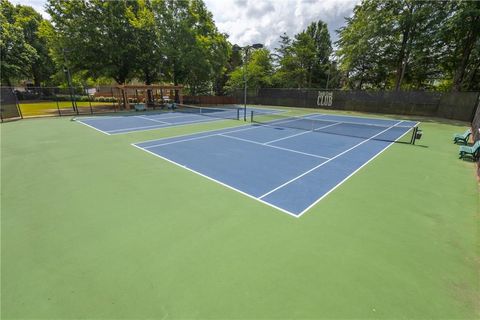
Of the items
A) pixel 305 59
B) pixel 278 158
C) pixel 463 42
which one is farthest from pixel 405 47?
pixel 278 158

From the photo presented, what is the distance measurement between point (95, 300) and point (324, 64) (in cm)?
4427

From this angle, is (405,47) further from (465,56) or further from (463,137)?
(463,137)

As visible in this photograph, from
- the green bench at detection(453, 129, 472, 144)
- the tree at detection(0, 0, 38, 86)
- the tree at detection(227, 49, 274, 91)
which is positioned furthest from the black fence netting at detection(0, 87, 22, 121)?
the green bench at detection(453, 129, 472, 144)

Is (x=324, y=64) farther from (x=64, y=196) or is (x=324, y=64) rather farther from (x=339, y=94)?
(x=64, y=196)

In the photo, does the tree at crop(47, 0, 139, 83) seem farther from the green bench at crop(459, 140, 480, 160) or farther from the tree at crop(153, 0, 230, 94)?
the green bench at crop(459, 140, 480, 160)

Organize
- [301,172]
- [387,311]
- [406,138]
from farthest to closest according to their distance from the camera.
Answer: [406,138] < [301,172] < [387,311]

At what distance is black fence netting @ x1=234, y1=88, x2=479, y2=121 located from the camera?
19844mm

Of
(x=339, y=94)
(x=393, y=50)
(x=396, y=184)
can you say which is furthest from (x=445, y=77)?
(x=396, y=184)

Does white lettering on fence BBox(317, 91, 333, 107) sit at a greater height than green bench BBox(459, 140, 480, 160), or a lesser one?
greater

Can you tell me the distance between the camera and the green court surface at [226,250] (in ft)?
8.74

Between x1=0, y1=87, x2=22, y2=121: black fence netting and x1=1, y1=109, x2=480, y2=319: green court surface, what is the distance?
1647cm

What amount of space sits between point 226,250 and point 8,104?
24286 mm

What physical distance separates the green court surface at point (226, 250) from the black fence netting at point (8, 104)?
54.0 feet

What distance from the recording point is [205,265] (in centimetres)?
326
